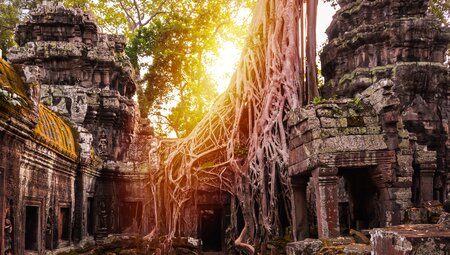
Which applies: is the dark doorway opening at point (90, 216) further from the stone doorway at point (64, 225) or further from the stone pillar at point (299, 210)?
the stone pillar at point (299, 210)

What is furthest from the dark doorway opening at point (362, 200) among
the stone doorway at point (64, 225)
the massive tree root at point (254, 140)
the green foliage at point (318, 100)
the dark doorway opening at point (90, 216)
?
the dark doorway opening at point (90, 216)

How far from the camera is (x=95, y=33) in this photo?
1040 cm

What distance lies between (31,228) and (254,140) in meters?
→ 4.44

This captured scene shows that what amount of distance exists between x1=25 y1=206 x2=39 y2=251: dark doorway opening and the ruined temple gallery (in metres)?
0.01

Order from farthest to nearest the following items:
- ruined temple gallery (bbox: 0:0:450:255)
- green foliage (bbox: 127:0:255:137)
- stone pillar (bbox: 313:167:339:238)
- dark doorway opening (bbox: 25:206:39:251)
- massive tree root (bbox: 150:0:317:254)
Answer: green foliage (bbox: 127:0:255:137) < massive tree root (bbox: 150:0:317:254) < dark doorway opening (bbox: 25:206:39:251) < stone pillar (bbox: 313:167:339:238) < ruined temple gallery (bbox: 0:0:450:255)

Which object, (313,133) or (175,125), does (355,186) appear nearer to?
(313,133)

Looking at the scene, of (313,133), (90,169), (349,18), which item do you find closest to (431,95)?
(349,18)

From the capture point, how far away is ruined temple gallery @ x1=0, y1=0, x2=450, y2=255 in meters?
5.08

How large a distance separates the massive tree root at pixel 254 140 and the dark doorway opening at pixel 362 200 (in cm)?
132

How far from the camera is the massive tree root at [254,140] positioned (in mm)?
8406

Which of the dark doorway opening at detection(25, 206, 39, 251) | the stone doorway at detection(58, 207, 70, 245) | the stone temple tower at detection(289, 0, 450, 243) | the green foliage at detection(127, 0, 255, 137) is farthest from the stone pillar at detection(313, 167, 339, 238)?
the green foliage at detection(127, 0, 255, 137)

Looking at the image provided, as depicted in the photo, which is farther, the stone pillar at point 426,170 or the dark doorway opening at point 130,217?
the dark doorway opening at point 130,217

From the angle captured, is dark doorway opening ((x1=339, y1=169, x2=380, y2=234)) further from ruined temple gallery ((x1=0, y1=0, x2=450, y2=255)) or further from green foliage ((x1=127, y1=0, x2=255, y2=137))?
green foliage ((x1=127, y1=0, x2=255, y2=137))

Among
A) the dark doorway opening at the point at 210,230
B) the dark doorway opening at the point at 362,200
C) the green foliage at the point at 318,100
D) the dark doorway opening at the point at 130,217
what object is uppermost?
the green foliage at the point at 318,100
